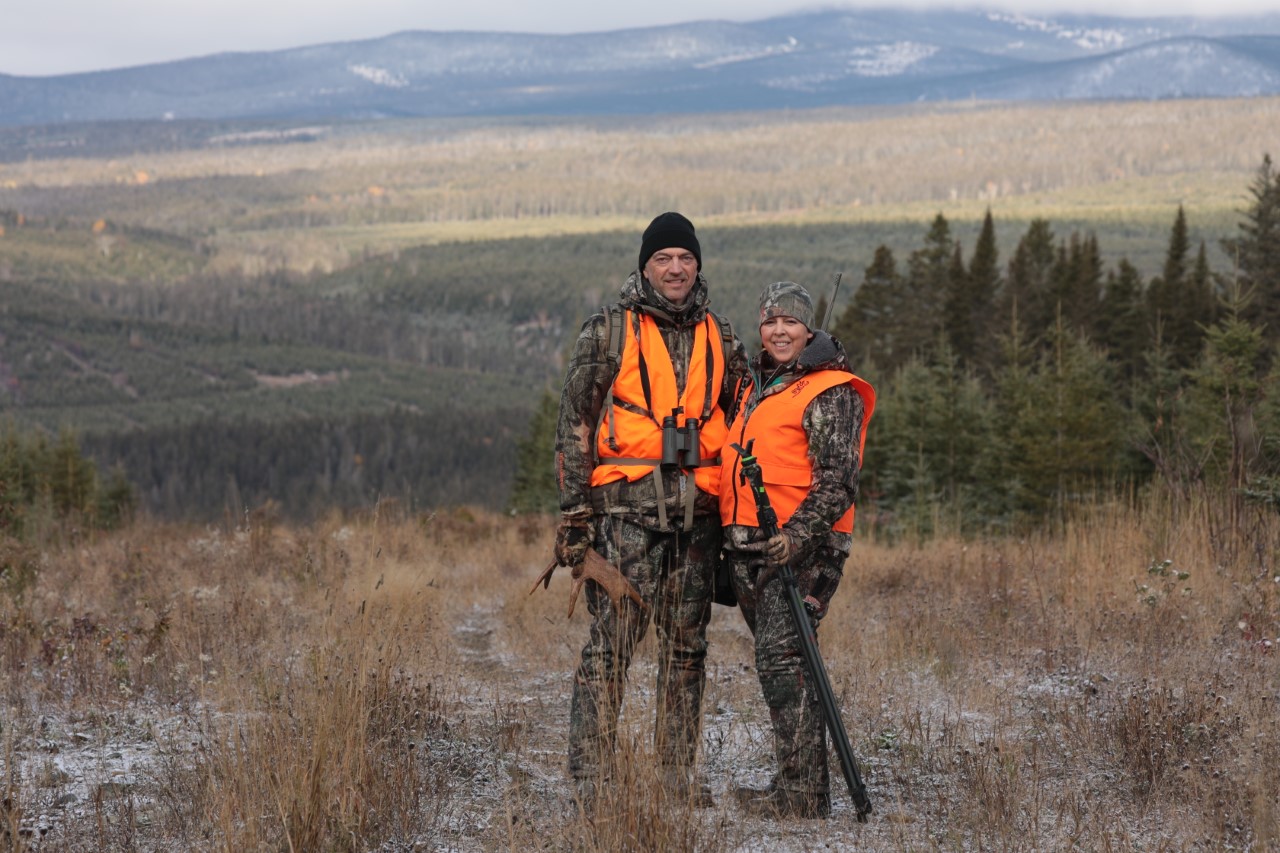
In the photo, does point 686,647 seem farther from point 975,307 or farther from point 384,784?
point 975,307

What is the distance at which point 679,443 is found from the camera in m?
4.71

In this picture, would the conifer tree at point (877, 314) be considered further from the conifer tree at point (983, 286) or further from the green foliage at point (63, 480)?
the green foliage at point (63, 480)

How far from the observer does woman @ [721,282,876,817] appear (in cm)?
460

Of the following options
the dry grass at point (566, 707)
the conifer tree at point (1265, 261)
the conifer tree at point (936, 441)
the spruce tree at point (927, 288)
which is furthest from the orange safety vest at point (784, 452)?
the spruce tree at point (927, 288)

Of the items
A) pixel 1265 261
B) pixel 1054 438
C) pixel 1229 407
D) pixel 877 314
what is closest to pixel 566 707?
pixel 1229 407

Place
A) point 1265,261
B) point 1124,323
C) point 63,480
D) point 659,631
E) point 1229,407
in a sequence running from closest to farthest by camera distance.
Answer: point 659,631
point 1229,407
point 63,480
point 1265,261
point 1124,323

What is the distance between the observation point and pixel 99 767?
4805 mm

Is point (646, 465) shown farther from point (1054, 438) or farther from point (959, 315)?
point (959, 315)

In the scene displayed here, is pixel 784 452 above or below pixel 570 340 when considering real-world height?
above

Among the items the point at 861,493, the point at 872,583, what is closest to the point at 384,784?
the point at 872,583

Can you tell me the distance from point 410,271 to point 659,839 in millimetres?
175021

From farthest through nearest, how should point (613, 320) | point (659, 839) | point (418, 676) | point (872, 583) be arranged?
1. point (872, 583)
2. point (418, 676)
3. point (613, 320)
4. point (659, 839)

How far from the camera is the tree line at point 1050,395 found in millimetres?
11227

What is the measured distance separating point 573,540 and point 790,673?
Result: 86 cm
